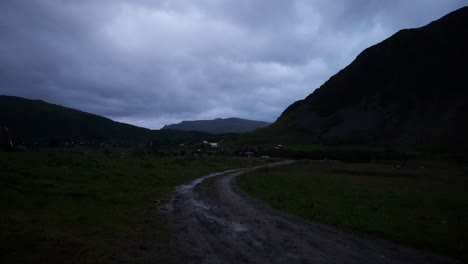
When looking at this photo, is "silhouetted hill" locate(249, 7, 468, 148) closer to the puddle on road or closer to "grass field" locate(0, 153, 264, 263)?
the puddle on road

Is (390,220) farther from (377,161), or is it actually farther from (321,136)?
(321,136)

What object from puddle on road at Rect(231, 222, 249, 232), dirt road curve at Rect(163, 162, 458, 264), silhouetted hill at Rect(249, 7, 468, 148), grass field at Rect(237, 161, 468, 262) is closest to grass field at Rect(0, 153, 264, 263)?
dirt road curve at Rect(163, 162, 458, 264)

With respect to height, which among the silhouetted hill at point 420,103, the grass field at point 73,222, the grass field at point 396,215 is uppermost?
the silhouetted hill at point 420,103

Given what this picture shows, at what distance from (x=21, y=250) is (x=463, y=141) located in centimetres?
15680

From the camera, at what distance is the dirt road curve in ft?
39.1

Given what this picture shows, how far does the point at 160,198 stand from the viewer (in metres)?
26.9

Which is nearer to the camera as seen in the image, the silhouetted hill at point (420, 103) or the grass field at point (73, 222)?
the grass field at point (73, 222)

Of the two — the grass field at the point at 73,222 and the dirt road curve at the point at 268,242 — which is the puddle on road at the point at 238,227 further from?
the grass field at the point at 73,222

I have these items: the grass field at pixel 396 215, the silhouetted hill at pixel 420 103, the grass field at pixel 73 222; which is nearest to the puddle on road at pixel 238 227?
the grass field at pixel 73 222

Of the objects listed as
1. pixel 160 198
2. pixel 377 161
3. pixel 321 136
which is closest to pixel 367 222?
pixel 160 198

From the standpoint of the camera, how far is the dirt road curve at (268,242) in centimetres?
1192

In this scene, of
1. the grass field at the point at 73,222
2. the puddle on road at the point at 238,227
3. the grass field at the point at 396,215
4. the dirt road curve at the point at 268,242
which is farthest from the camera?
the puddle on road at the point at 238,227

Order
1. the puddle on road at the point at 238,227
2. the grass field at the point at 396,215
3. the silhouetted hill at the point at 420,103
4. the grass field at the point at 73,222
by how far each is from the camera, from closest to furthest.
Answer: the grass field at the point at 73,222, the grass field at the point at 396,215, the puddle on road at the point at 238,227, the silhouetted hill at the point at 420,103

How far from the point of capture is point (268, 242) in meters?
14.0
